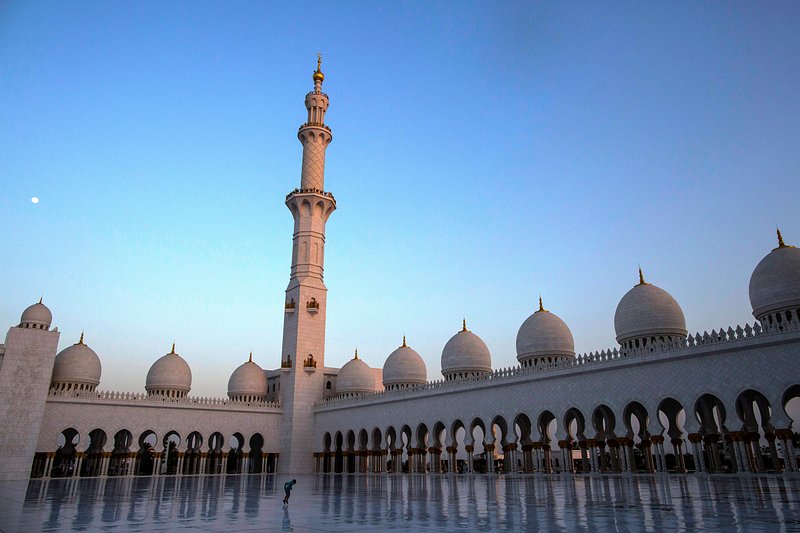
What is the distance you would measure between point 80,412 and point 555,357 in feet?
76.4

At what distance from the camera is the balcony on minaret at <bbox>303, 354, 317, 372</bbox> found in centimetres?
3525

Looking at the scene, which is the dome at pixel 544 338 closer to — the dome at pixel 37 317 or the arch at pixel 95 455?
the arch at pixel 95 455

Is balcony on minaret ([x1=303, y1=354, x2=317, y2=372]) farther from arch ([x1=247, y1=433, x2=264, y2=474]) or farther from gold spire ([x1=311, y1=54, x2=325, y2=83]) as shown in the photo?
gold spire ([x1=311, y1=54, x2=325, y2=83])

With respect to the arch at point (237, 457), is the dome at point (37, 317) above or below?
above

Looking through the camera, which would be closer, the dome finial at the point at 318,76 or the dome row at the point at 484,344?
the dome row at the point at 484,344

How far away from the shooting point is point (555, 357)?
2775cm

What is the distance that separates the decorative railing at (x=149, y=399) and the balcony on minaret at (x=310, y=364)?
3.00 meters

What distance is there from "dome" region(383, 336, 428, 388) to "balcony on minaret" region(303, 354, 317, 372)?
4154 millimetres

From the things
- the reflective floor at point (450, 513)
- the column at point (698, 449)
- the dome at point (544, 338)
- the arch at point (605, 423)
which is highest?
the dome at point (544, 338)

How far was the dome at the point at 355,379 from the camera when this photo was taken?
1414 inches

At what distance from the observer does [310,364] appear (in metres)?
35.4

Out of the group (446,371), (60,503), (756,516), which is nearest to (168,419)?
(446,371)

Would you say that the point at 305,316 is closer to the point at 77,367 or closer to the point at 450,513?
the point at 77,367

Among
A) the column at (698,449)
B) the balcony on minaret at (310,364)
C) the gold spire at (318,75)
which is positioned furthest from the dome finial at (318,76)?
the column at (698,449)
